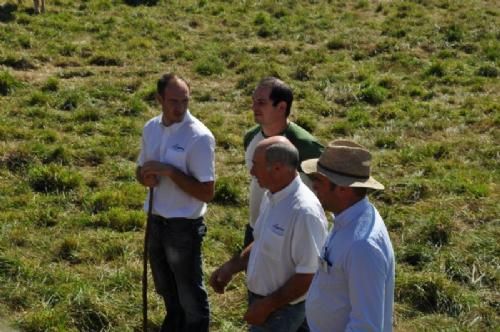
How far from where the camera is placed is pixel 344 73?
15.1 m

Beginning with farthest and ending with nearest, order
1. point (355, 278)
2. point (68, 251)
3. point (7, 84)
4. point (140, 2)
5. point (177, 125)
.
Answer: point (140, 2) → point (7, 84) → point (68, 251) → point (177, 125) → point (355, 278)

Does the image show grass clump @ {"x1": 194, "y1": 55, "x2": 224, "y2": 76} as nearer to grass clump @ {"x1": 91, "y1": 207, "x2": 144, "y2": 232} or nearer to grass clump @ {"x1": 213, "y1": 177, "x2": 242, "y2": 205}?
grass clump @ {"x1": 213, "y1": 177, "x2": 242, "y2": 205}

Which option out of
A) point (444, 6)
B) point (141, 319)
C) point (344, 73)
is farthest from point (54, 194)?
point (444, 6)

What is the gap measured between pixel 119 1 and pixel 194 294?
1493 centimetres

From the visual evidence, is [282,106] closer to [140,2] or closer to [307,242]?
[307,242]

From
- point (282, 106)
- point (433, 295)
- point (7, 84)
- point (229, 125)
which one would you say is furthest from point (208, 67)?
point (282, 106)

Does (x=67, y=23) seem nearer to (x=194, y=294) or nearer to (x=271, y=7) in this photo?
(x=271, y=7)

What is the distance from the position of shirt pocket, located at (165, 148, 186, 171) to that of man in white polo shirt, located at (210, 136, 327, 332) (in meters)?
1.12

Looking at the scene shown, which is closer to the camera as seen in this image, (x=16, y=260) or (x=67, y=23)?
(x=16, y=260)

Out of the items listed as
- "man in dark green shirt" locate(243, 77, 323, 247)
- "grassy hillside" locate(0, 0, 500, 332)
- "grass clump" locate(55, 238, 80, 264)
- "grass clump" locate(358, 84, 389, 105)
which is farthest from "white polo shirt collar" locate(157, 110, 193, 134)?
"grass clump" locate(358, 84, 389, 105)

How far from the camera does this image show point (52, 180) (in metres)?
9.84

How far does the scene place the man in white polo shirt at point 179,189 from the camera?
5.77m

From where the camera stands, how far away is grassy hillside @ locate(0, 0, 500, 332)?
7.50m

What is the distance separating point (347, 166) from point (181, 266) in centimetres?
216
